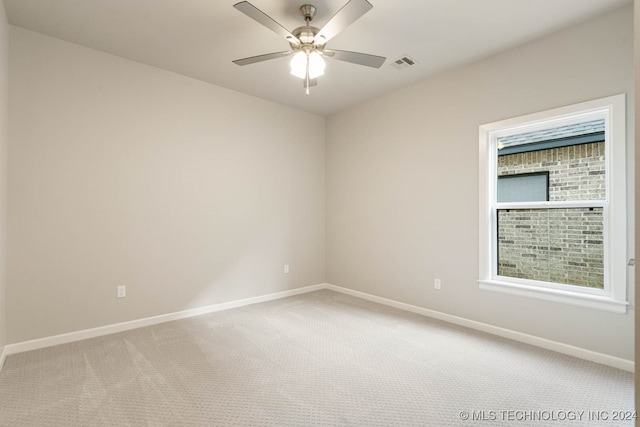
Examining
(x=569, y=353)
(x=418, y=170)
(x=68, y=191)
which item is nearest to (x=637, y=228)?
(x=569, y=353)

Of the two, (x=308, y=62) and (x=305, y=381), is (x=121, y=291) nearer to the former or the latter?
(x=305, y=381)

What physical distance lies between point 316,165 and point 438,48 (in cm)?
248

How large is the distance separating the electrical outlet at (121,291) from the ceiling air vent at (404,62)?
3653 mm

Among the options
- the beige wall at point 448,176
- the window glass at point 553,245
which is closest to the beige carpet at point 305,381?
the beige wall at point 448,176

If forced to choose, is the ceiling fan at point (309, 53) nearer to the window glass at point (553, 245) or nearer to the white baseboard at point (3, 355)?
the window glass at point (553, 245)

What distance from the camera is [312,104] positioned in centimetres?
459

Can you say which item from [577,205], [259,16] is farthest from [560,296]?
[259,16]

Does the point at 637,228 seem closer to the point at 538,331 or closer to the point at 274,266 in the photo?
the point at 538,331

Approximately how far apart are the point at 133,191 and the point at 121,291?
104cm

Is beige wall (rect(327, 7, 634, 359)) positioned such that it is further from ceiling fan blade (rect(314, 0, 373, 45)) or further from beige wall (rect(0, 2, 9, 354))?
beige wall (rect(0, 2, 9, 354))

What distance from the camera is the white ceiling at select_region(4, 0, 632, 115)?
7.98 ft

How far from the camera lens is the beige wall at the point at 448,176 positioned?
8.48 feet

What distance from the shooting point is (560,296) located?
2766mm

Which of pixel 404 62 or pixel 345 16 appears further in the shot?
pixel 404 62
